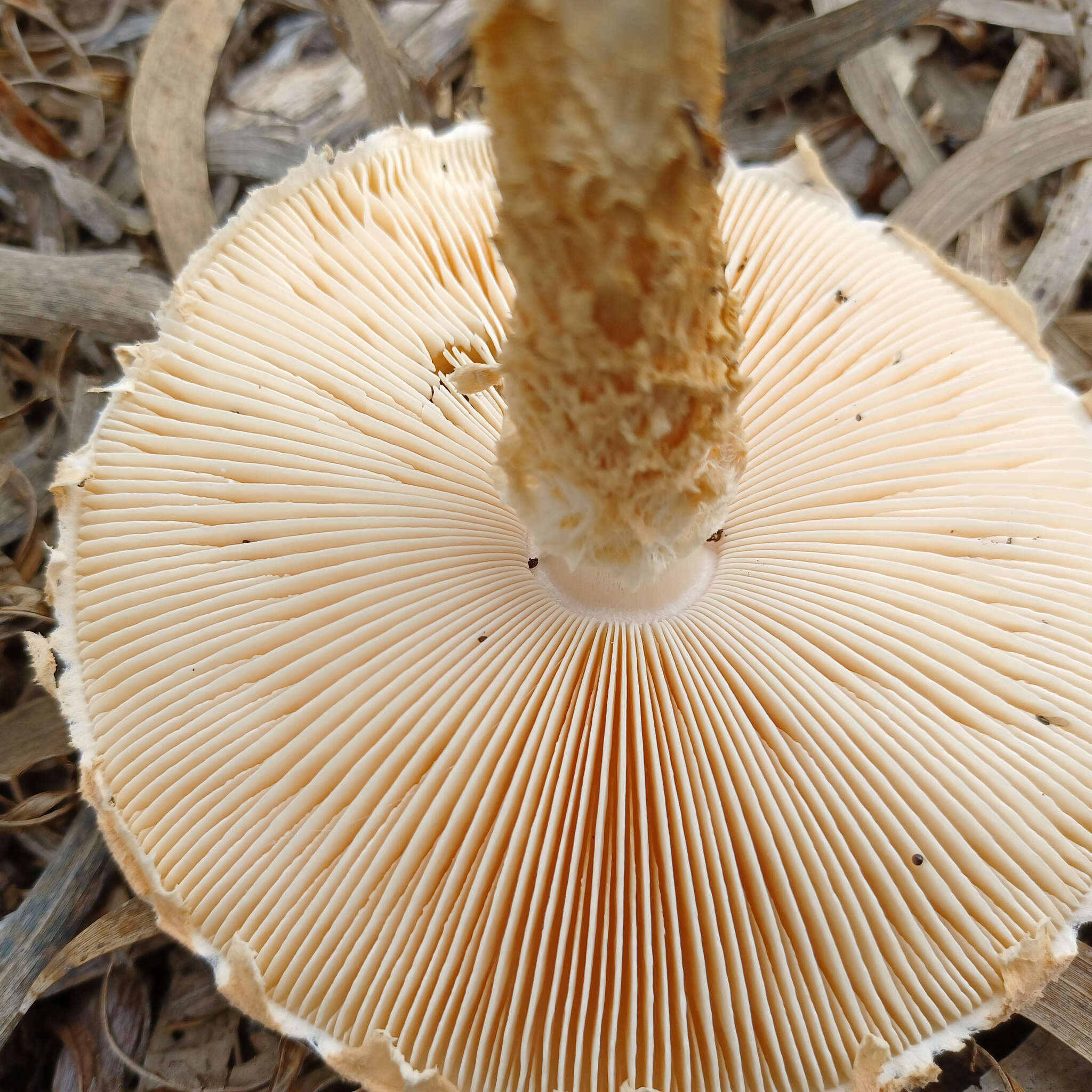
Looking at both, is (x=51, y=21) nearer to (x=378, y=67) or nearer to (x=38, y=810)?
(x=378, y=67)

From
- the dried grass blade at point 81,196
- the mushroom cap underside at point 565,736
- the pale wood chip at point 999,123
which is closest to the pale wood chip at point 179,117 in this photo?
the dried grass blade at point 81,196

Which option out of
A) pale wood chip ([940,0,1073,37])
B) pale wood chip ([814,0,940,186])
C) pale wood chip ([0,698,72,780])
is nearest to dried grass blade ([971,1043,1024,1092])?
pale wood chip ([0,698,72,780])

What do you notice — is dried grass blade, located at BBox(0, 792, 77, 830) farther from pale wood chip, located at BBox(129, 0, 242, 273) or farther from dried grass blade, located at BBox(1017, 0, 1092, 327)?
dried grass blade, located at BBox(1017, 0, 1092, 327)

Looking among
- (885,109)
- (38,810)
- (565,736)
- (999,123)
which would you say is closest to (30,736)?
(38,810)

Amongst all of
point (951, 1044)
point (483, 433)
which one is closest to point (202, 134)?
point (483, 433)

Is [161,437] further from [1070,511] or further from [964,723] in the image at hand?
[1070,511]

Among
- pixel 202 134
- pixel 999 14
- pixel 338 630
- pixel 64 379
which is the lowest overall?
pixel 64 379
